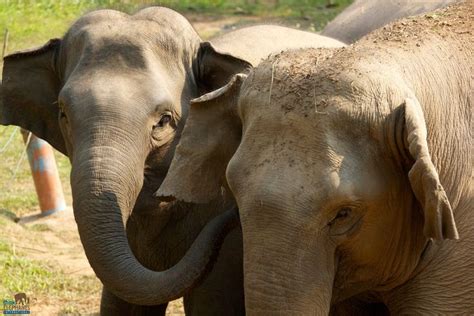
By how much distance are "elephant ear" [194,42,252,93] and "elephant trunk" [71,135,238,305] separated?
2.31ft

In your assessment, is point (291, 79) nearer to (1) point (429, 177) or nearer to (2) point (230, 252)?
(1) point (429, 177)

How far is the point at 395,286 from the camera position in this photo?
169 inches

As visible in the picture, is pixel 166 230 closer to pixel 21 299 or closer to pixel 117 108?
pixel 117 108

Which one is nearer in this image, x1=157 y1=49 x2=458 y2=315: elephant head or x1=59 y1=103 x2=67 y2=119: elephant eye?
x1=157 y1=49 x2=458 y2=315: elephant head

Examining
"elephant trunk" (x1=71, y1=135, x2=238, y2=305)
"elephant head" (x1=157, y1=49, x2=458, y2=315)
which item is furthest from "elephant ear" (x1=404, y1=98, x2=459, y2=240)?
"elephant trunk" (x1=71, y1=135, x2=238, y2=305)

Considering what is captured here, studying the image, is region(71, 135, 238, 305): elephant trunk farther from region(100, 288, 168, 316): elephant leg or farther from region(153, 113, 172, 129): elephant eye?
region(100, 288, 168, 316): elephant leg

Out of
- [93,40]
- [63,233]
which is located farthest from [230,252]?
[63,233]

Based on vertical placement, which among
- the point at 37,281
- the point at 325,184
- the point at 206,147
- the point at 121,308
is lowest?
the point at 37,281

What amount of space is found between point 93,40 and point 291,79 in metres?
1.36

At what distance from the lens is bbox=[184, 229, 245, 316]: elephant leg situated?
5176 millimetres

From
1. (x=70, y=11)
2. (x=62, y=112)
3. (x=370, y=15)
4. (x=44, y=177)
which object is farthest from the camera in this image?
(x=70, y=11)

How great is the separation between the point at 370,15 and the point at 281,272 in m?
3.79

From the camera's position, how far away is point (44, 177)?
847cm

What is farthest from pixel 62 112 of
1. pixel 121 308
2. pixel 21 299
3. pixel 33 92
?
pixel 21 299
